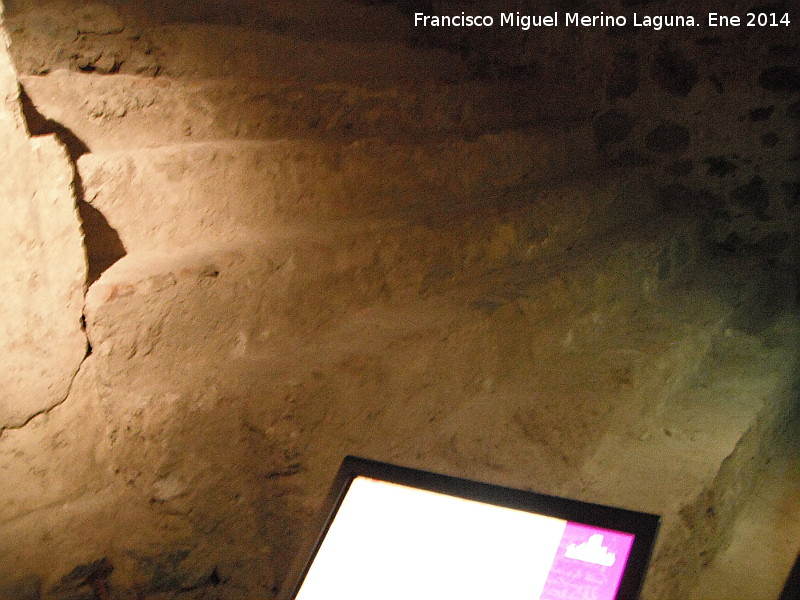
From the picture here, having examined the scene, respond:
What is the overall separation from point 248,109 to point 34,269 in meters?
1.00

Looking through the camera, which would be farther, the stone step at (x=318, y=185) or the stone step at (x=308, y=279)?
the stone step at (x=318, y=185)

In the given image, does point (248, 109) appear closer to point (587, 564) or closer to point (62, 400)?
point (62, 400)

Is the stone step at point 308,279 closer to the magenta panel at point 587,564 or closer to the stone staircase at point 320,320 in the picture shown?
the stone staircase at point 320,320

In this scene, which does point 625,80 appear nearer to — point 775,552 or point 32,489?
point 775,552

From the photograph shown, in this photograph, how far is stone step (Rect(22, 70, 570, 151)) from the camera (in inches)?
84.8

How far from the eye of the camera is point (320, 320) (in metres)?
2.21

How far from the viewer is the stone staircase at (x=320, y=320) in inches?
72.7

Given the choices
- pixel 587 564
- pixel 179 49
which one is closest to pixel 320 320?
pixel 179 49

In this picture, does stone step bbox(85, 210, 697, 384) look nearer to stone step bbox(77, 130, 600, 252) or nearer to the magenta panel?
stone step bbox(77, 130, 600, 252)

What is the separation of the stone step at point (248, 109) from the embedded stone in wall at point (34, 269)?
0.39 meters

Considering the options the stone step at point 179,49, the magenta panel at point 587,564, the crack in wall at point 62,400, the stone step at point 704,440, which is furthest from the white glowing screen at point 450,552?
the stone step at point 179,49

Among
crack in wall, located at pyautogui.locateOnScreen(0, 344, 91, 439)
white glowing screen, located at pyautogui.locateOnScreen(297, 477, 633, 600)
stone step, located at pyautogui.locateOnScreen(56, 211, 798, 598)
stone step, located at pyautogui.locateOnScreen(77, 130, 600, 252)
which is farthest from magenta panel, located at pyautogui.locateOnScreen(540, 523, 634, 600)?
stone step, located at pyautogui.locateOnScreen(77, 130, 600, 252)

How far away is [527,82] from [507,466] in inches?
90.1

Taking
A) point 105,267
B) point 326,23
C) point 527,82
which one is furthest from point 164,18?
point 527,82
